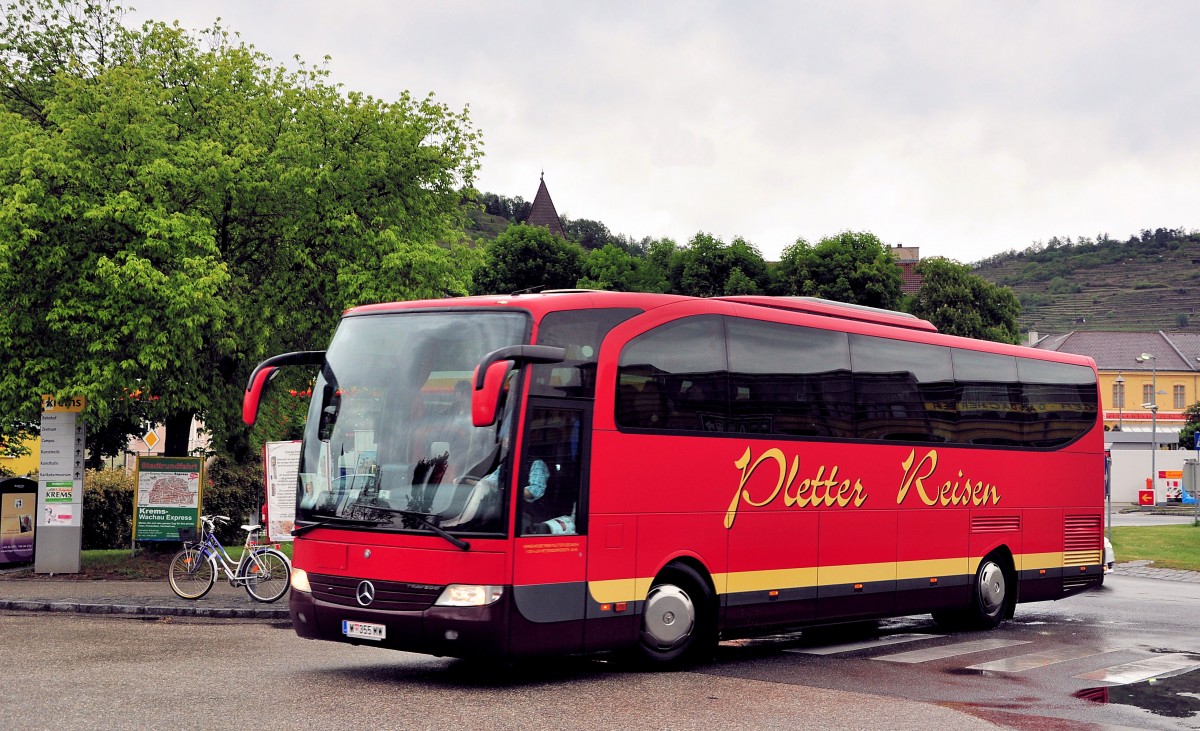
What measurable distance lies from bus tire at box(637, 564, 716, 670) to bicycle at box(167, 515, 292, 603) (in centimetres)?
Answer: 730

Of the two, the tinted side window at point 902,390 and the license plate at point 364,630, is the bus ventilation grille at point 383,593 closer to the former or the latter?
the license plate at point 364,630

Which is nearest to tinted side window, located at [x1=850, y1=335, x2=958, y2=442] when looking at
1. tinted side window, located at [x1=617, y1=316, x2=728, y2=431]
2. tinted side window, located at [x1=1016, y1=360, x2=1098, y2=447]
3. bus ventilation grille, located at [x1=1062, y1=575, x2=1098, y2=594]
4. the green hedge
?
tinted side window, located at [x1=1016, y1=360, x2=1098, y2=447]

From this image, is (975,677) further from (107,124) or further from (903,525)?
(107,124)

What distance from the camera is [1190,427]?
85500mm

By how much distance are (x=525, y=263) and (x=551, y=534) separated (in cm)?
6280

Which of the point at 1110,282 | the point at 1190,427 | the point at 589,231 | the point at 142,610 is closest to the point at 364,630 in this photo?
the point at 142,610

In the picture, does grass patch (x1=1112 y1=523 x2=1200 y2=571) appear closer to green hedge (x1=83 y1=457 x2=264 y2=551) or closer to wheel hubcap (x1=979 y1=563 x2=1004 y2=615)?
wheel hubcap (x1=979 y1=563 x2=1004 y2=615)

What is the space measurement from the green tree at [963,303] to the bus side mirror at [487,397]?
2710 inches

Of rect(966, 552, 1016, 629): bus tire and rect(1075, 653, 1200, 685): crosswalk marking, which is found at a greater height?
rect(966, 552, 1016, 629): bus tire

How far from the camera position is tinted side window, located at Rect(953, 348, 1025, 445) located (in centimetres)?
1593

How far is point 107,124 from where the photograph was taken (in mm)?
21469

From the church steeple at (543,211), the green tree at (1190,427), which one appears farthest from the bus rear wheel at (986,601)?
the church steeple at (543,211)

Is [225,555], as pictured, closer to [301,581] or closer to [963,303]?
[301,581]

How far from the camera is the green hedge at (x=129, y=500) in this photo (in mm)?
26000
